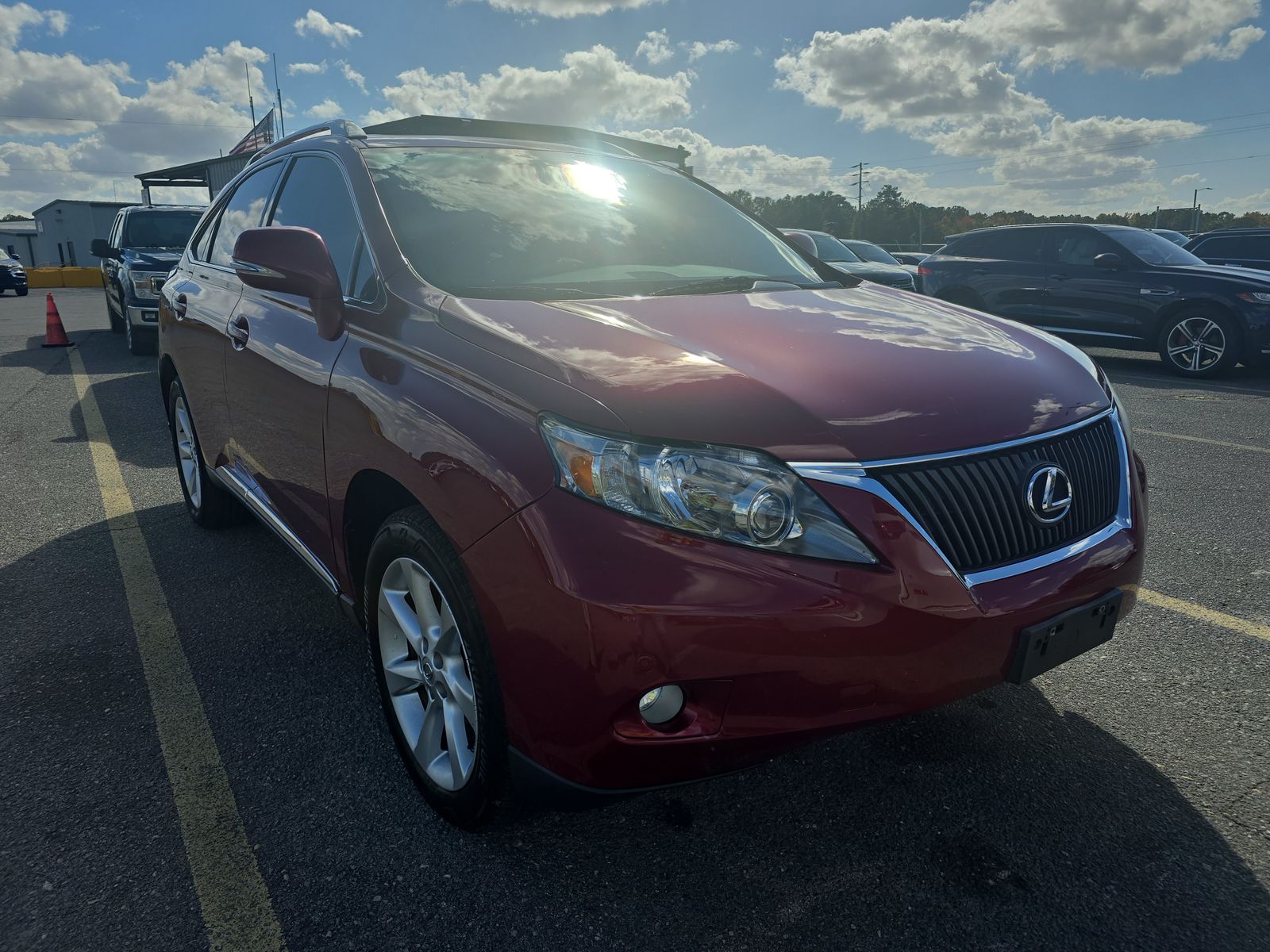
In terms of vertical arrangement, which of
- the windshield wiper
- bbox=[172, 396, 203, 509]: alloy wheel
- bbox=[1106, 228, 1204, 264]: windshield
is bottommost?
bbox=[172, 396, 203, 509]: alloy wheel

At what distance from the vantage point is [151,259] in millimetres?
11156

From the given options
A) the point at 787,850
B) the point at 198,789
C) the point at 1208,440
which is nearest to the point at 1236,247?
the point at 1208,440

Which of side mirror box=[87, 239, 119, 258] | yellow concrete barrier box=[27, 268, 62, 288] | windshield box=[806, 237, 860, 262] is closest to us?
side mirror box=[87, 239, 119, 258]

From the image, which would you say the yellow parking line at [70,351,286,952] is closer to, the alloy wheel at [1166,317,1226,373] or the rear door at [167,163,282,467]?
the rear door at [167,163,282,467]

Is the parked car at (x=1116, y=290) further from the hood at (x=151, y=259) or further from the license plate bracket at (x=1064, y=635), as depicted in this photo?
the hood at (x=151, y=259)

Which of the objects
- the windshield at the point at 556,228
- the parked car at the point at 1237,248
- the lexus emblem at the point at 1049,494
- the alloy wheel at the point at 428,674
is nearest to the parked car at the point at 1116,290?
the parked car at the point at 1237,248

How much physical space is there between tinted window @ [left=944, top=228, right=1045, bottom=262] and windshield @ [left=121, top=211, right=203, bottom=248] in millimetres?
10134

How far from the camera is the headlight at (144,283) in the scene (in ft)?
35.9

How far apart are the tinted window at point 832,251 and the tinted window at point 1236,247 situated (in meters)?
5.23

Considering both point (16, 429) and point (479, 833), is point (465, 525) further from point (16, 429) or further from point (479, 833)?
point (16, 429)

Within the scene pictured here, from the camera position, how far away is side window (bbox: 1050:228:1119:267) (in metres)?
10.8

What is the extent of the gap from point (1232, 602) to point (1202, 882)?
1.87 m

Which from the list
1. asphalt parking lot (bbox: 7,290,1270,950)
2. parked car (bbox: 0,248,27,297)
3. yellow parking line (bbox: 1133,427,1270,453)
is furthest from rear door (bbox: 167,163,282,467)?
parked car (bbox: 0,248,27,297)

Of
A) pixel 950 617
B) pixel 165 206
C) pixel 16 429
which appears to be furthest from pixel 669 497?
pixel 165 206
